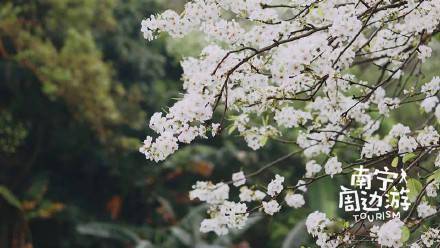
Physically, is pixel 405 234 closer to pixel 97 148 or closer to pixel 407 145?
pixel 407 145

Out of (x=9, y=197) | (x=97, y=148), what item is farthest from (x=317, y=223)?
(x=97, y=148)

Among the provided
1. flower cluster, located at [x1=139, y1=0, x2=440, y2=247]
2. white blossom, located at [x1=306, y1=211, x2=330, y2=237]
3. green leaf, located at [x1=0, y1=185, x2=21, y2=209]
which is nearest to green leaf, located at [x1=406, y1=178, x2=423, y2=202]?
flower cluster, located at [x1=139, y1=0, x2=440, y2=247]

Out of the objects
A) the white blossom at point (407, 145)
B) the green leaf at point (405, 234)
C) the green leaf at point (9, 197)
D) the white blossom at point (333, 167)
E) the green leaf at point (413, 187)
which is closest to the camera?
the green leaf at point (405, 234)

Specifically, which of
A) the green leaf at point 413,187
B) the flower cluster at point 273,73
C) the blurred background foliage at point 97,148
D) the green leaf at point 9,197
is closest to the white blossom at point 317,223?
the flower cluster at point 273,73

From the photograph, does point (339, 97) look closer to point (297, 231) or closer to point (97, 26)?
point (297, 231)

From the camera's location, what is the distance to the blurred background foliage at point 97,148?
7.17 metres

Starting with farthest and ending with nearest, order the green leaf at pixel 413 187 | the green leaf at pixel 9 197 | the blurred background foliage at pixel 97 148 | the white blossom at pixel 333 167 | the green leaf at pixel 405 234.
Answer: the blurred background foliage at pixel 97 148, the green leaf at pixel 9 197, the white blossom at pixel 333 167, the green leaf at pixel 413 187, the green leaf at pixel 405 234

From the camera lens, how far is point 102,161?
26.7 ft

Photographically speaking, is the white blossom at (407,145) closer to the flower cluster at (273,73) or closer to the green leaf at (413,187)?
the flower cluster at (273,73)

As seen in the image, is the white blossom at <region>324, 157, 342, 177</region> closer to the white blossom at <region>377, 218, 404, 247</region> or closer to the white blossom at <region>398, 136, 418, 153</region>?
the white blossom at <region>398, 136, 418, 153</region>

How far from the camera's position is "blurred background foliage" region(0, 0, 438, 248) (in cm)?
717

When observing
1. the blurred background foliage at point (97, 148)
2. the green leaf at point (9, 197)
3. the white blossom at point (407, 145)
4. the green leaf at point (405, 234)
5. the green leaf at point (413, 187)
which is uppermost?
the blurred background foliage at point (97, 148)

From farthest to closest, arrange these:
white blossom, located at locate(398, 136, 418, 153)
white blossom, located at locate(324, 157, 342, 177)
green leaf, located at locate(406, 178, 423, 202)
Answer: white blossom, located at locate(324, 157, 342, 177)
white blossom, located at locate(398, 136, 418, 153)
green leaf, located at locate(406, 178, 423, 202)

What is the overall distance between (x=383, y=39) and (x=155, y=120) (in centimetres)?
132
